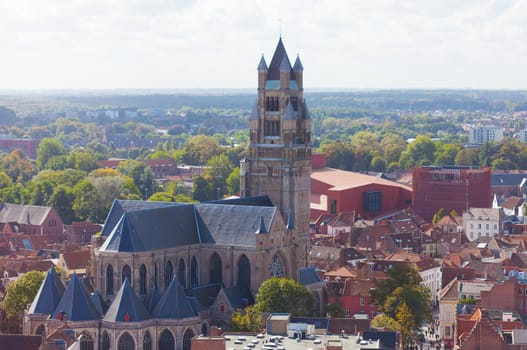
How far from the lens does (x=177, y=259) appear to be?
114 metres

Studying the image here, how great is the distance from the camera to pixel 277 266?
117 metres

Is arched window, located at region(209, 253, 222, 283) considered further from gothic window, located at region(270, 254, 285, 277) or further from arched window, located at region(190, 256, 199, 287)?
gothic window, located at region(270, 254, 285, 277)

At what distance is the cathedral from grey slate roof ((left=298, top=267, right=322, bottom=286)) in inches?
18.5

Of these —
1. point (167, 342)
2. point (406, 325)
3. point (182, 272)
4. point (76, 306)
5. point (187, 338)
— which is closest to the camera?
point (76, 306)

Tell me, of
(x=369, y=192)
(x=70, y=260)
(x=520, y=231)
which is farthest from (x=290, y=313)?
(x=369, y=192)

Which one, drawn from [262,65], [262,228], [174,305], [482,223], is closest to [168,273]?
[262,228]

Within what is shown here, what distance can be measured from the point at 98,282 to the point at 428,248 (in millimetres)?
61246

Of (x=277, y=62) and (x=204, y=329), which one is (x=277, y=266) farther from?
(x=277, y=62)

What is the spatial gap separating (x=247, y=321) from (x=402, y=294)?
16.9m

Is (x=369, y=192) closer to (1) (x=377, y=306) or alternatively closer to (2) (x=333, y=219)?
(2) (x=333, y=219)

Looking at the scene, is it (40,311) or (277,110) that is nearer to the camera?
(40,311)

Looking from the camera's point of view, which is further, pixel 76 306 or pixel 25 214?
pixel 25 214

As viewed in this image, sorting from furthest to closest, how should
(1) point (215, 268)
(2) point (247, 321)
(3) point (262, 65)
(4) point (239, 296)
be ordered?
1. (3) point (262, 65)
2. (1) point (215, 268)
3. (4) point (239, 296)
4. (2) point (247, 321)

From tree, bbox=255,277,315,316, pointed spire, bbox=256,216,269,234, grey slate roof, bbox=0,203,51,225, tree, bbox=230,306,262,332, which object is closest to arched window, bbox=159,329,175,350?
tree, bbox=230,306,262,332
